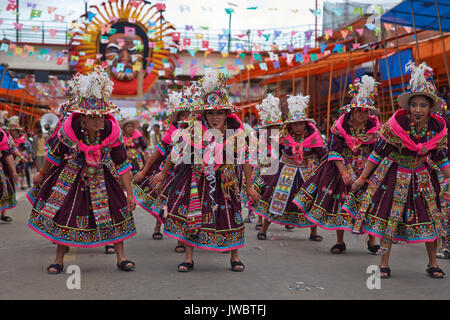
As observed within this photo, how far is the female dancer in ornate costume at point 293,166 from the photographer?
8062 mm

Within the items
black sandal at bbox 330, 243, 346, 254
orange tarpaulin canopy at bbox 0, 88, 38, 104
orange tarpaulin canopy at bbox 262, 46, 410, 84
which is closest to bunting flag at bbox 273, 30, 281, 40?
orange tarpaulin canopy at bbox 262, 46, 410, 84

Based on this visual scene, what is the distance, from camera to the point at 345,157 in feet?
23.2

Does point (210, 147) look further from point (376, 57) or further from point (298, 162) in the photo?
point (376, 57)

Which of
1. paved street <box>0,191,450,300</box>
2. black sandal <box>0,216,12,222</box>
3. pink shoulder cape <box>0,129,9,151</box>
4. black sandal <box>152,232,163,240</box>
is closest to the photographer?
paved street <box>0,191,450,300</box>

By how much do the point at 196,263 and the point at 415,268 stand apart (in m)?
2.33

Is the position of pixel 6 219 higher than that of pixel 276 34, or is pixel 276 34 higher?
pixel 276 34

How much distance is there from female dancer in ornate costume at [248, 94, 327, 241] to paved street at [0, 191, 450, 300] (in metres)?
0.39

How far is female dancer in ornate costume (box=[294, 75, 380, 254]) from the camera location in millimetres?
6879

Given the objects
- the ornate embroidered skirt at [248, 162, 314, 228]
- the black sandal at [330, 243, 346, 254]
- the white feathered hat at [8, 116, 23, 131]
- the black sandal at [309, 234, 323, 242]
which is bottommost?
the black sandal at [309, 234, 323, 242]

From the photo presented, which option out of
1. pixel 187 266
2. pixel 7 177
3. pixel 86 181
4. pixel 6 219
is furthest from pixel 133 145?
pixel 187 266

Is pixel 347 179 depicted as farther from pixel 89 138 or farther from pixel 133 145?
pixel 133 145

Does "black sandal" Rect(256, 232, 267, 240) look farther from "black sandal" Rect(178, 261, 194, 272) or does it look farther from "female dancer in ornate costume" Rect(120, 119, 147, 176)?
"female dancer in ornate costume" Rect(120, 119, 147, 176)

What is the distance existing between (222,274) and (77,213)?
5.03 feet

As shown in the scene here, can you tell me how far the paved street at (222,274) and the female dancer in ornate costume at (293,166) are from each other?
387mm
